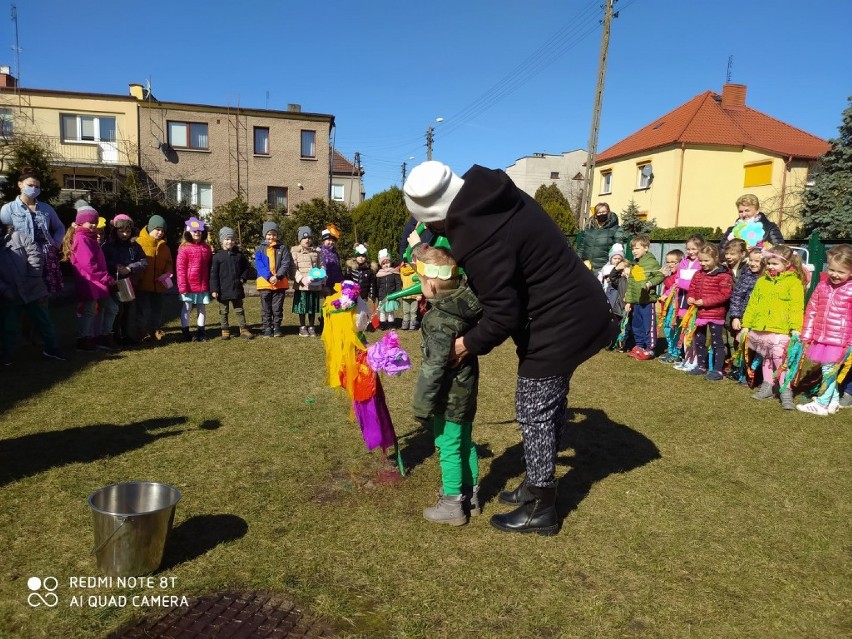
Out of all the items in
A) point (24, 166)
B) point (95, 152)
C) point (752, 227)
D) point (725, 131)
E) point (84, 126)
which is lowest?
point (752, 227)

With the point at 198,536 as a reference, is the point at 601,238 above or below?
above

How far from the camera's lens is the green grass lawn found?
9.29 ft

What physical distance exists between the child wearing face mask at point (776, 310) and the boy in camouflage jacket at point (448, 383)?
444 centimetres

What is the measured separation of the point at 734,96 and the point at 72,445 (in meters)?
33.9

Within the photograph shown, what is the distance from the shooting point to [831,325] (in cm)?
621

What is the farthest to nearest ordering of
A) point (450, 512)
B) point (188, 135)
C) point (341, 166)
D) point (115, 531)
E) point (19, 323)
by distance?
point (341, 166) → point (188, 135) → point (19, 323) → point (450, 512) → point (115, 531)

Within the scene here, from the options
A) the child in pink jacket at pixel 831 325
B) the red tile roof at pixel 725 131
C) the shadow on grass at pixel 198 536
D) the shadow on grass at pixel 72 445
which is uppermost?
the red tile roof at pixel 725 131

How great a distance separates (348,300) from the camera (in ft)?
14.2

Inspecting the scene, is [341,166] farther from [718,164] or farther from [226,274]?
[226,274]

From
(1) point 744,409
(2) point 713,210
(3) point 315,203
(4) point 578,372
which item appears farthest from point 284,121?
(1) point 744,409

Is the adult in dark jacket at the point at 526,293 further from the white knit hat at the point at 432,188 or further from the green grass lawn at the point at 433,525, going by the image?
the green grass lawn at the point at 433,525

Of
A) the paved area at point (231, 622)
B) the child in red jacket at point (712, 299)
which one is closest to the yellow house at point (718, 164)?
the child in red jacket at point (712, 299)

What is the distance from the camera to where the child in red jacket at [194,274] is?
9.38 m

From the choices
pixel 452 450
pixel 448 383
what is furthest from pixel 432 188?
pixel 452 450
